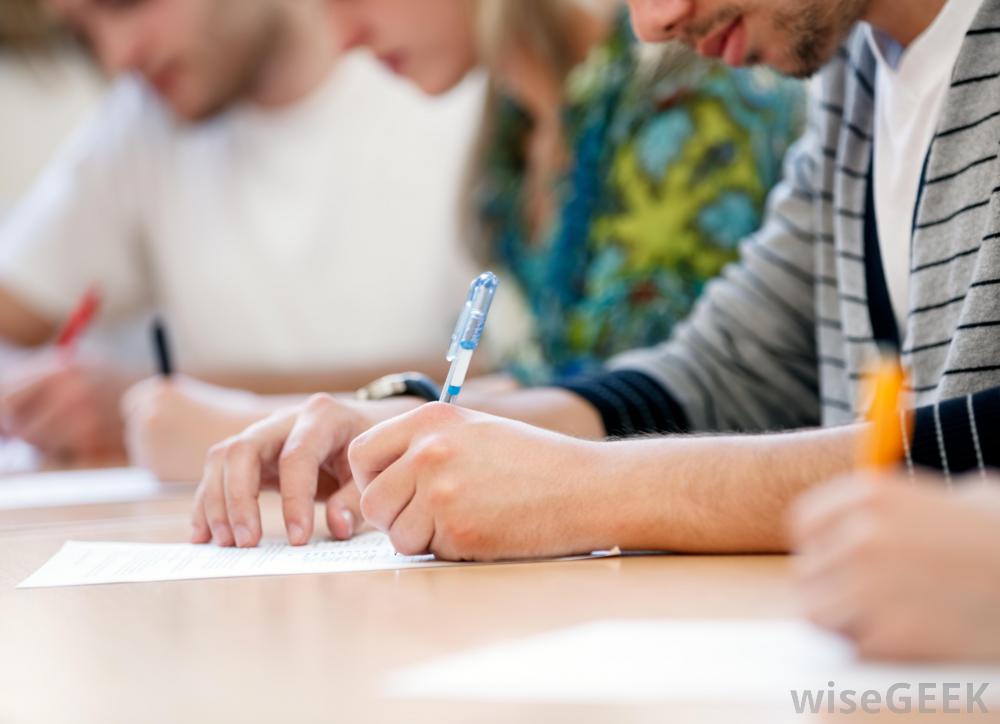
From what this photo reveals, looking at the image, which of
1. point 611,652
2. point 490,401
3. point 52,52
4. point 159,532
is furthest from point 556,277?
point 52,52

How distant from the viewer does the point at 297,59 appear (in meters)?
2.36

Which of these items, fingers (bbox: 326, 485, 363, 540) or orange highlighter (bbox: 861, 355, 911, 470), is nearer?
orange highlighter (bbox: 861, 355, 911, 470)

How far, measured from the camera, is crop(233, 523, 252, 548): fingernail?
836 millimetres

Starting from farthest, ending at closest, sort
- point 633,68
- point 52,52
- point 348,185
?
point 52,52
point 348,185
point 633,68

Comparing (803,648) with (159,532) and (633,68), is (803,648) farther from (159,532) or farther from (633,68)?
(633,68)

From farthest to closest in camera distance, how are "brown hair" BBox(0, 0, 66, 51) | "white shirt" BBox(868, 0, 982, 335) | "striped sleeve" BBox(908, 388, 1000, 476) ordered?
1. "brown hair" BBox(0, 0, 66, 51)
2. "white shirt" BBox(868, 0, 982, 335)
3. "striped sleeve" BBox(908, 388, 1000, 476)

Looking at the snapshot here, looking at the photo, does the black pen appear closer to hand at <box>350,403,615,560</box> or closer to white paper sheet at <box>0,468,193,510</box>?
white paper sheet at <box>0,468,193,510</box>

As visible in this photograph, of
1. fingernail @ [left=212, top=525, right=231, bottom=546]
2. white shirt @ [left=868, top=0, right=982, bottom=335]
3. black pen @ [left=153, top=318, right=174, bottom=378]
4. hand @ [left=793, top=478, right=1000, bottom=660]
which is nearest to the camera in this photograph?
hand @ [left=793, top=478, right=1000, bottom=660]

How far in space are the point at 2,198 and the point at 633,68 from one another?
1.73 metres

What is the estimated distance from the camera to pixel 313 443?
86cm

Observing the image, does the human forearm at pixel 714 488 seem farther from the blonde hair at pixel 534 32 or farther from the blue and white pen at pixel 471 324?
the blonde hair at pixel 534 32

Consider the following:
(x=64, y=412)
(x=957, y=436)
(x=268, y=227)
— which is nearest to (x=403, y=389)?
(x=957, y=436)

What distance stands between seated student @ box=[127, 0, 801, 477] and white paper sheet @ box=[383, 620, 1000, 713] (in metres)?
0.86

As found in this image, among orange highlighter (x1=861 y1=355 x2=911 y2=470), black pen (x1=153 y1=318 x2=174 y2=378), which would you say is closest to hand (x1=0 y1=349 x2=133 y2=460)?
black pen (x1=153 y1=318 x2=174 y2=378)
